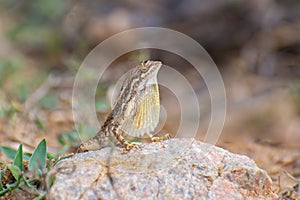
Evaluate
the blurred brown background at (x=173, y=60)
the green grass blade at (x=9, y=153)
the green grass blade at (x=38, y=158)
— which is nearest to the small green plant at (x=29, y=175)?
the green grass blade at (x=38, y=158)

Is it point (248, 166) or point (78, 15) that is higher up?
point (78, 15)

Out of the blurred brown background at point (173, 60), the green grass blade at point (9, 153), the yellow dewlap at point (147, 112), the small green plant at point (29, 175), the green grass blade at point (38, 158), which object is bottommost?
the small green plant at point (29, 175)

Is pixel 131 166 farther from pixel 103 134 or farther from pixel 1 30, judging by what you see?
pixel 1 30

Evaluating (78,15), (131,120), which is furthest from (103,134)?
(78,15)

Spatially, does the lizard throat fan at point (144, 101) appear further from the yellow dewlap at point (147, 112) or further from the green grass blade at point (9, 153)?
the green grass blade at point (9, 153)

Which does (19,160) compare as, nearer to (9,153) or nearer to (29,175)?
(29,175)

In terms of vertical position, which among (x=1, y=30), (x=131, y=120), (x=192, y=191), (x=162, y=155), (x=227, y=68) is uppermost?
(x=1, y=30)

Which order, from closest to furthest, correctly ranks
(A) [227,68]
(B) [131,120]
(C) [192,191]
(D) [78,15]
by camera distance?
(C) [192,191] < (B) [131,120] < (A) [227,68] < (D) [78,15]
